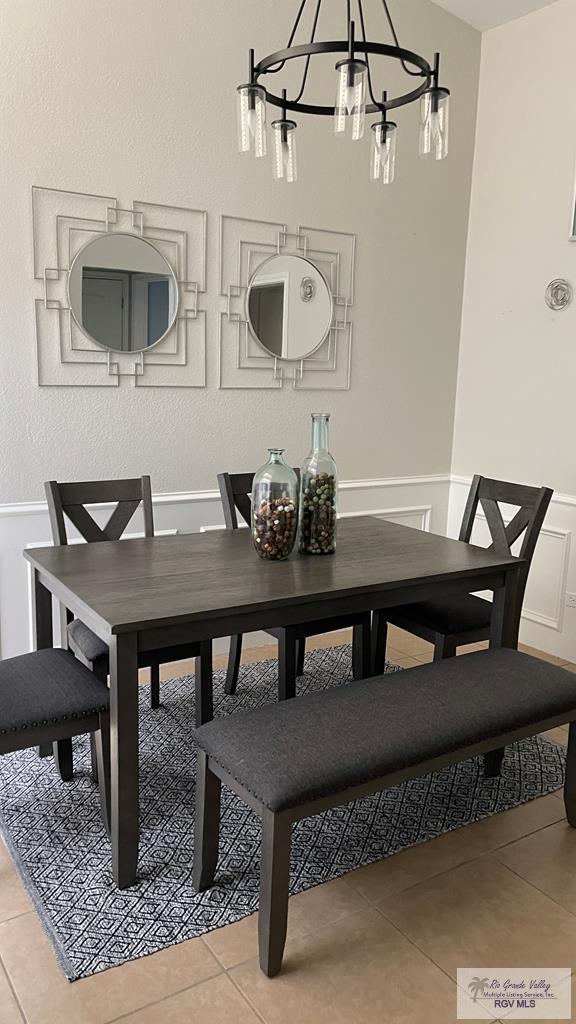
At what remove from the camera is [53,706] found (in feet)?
6.71

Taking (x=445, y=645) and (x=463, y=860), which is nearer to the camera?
(x=463, y=860)

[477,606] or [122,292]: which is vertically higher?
[122,292]

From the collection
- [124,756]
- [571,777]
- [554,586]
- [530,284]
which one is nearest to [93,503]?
[124,756]

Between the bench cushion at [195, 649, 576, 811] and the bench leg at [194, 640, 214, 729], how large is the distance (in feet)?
1.91

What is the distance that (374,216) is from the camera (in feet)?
12.5

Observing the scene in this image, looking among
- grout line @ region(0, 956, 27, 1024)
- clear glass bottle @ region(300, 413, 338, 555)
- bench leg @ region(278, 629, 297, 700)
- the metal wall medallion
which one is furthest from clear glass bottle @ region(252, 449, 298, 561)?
the metal wall medallion

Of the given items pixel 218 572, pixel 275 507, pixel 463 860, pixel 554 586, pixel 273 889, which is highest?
pixel 275 507

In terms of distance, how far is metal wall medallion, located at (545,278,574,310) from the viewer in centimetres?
356

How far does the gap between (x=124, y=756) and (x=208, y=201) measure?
2363 mm

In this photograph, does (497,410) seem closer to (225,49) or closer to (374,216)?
(374,216)

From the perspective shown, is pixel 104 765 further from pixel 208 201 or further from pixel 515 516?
pixel 208 201

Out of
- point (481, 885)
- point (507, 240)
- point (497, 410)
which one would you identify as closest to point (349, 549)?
point (481, 885)

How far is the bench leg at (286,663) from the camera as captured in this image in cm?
283

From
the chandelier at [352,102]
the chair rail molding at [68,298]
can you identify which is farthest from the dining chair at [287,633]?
the chandelier at [352,102]
